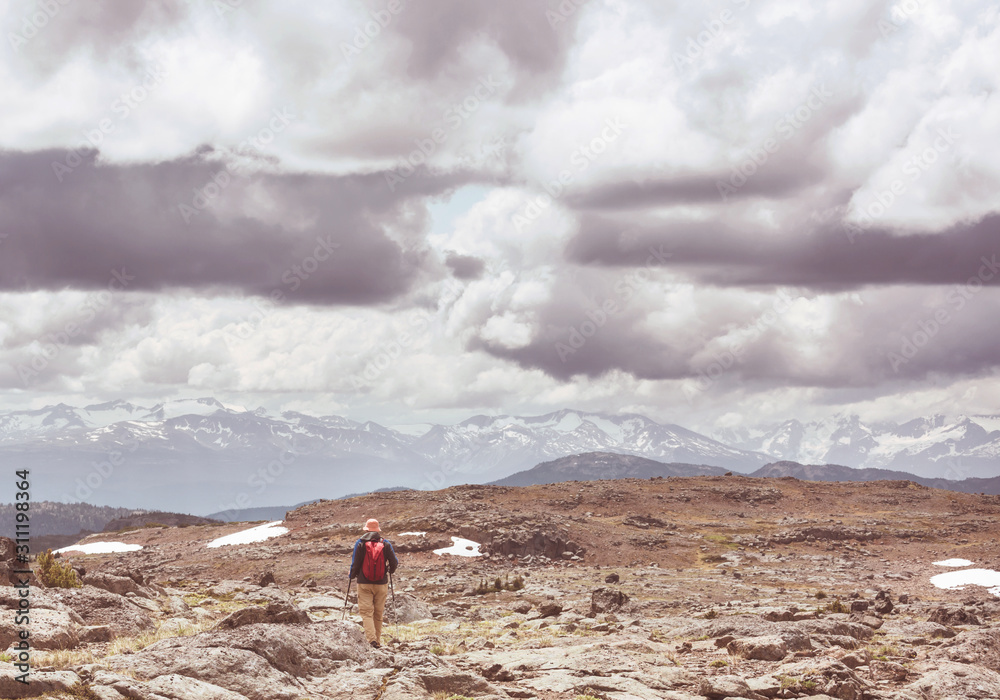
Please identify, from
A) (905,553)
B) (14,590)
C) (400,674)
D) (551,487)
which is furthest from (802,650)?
(551,487)

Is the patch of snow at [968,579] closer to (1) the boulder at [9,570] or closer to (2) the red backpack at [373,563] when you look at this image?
(2) the red backpack at [373,563]

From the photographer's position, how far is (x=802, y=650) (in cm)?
2133

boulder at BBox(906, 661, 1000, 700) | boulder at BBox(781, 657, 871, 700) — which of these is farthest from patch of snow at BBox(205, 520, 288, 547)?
boulder at BBox(906, 661, 1000, 700)

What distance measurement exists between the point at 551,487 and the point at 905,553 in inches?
1510

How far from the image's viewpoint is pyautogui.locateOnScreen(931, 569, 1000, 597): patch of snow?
51688mm

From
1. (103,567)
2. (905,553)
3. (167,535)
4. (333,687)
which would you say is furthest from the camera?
(167,535)

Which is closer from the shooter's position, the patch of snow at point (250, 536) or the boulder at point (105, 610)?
the boulder at point (105, 610)

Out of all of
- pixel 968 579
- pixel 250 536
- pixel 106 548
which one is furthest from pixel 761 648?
pixel 106 548

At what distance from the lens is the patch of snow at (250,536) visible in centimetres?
6762

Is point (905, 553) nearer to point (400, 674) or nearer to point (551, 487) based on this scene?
point (551, 487)

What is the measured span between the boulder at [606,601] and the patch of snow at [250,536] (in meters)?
40.8

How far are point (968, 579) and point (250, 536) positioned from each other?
52.5 m

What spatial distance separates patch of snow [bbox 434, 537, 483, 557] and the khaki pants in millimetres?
37072

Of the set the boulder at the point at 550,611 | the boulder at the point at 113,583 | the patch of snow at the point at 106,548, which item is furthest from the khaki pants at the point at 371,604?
the patch of snow at the point at 106,548
